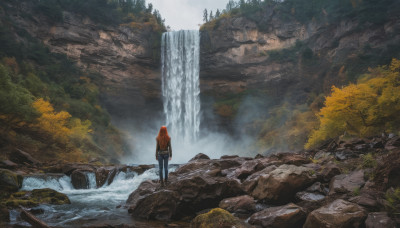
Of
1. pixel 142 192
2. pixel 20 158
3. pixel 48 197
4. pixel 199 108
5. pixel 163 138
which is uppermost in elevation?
pixel 199 108

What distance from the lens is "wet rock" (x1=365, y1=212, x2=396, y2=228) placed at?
3957 mm

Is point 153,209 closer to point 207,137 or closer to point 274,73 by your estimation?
point 207,137

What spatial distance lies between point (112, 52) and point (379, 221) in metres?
43.8

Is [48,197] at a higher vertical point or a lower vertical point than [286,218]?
lower

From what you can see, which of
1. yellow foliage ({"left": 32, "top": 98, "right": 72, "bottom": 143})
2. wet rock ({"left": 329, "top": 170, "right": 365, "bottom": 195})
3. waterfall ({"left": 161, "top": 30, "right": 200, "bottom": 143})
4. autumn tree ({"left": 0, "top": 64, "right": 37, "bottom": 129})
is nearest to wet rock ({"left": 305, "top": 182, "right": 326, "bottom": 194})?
wet rock ({"left": 329, "top": 170, "right": 365, "bottom": 195})

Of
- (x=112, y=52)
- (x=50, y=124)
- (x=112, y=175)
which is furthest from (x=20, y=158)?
(x=112, y=52)

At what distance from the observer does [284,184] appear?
21.9ft

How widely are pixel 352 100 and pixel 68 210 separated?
57.7ft

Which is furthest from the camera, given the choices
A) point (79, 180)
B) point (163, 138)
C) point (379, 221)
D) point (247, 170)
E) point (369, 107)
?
point (369, 107)

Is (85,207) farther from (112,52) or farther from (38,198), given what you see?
(112,52)

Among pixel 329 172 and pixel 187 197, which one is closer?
pixel 187 197

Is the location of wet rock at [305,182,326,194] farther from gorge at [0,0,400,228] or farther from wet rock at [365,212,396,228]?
wet rock at [365,212,396,228]

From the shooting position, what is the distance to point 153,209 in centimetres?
682

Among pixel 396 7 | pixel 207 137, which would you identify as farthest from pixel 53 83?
pixel 396 7
